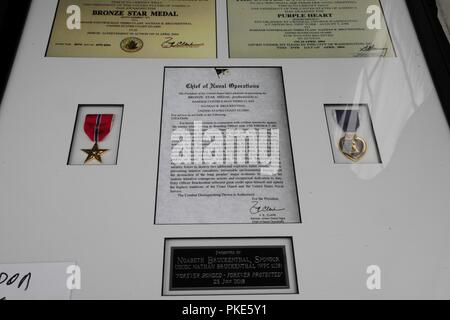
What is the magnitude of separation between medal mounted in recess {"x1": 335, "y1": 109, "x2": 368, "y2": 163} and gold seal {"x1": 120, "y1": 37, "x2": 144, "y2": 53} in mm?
792

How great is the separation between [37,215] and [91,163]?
226 millimetres

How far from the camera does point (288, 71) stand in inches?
60.4

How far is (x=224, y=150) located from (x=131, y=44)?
1.96 feet

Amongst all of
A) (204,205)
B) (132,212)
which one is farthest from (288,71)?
(132,212)

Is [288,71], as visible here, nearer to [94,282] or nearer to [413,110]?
[413,110]

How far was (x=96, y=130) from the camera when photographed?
1.39 meters

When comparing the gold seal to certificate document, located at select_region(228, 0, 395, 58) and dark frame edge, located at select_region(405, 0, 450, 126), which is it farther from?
dark frame edge, located at select_region(405, 0, 450, 126)

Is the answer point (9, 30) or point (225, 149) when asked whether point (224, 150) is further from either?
point (9, 30)
